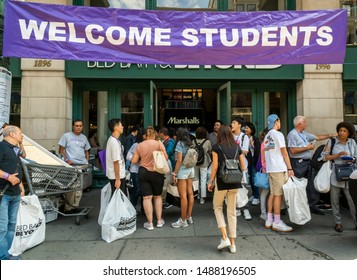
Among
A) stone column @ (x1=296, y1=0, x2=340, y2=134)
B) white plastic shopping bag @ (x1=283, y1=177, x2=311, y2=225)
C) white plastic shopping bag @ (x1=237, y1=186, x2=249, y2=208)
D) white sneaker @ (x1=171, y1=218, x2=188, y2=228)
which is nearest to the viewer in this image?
white plastic shopping bag @ (x1=283, y1=177, x2=311, y2=225)

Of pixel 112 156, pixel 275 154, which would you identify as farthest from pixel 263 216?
pixel 112 156

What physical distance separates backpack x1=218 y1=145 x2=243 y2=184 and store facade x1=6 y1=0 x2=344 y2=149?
12.5 ft

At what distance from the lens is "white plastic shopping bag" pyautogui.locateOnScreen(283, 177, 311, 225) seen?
465 centimetres

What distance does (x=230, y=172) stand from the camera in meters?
3.87

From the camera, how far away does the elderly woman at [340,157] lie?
15.7 ft

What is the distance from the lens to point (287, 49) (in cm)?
467

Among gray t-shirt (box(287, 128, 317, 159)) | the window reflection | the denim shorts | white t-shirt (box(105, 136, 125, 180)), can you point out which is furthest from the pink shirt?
the window reflection

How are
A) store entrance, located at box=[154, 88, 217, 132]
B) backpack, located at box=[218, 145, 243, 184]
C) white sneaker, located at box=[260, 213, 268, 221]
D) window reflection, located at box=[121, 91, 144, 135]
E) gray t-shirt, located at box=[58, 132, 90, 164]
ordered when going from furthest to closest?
store entrance, located at box=[154, 88, 217, 132]
window reflection, located at box=[121, 91, 144, 135]
gray t-shirt, located at box=[58, 132, 90, 164]
white sneaker, located at box=[260, 213, 268, 221]
backpack, located at box=[218, 145, 243, 184]

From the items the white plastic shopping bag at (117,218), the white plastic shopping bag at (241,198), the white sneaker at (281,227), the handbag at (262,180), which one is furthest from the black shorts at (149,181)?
the white sneaker at (281,227)

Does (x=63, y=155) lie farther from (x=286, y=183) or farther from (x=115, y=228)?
(x=286, y=183)

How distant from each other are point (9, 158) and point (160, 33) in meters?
2.94

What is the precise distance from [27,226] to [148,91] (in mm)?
5189

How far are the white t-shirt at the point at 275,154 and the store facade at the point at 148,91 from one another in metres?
2.89

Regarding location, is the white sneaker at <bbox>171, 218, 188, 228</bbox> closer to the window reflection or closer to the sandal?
the sandal
